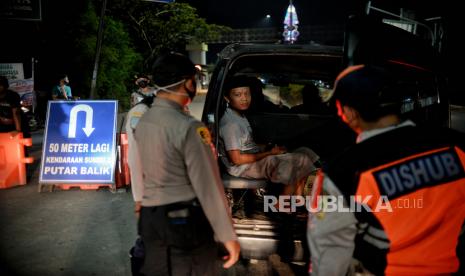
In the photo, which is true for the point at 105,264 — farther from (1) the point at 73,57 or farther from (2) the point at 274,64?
(1) the point at 73,57

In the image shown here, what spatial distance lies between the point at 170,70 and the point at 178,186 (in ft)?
2.08

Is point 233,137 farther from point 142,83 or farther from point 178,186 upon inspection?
point 142,83

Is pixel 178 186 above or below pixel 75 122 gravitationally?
above

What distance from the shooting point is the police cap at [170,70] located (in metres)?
2.26

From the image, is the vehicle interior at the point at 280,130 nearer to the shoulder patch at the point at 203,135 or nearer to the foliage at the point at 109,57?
the shoulder patch at the point at 203,135

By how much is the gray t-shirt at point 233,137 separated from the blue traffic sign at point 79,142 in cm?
273

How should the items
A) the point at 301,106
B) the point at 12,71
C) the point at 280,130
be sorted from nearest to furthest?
the point at 280,130
the point at 301,106
the point at 12,71

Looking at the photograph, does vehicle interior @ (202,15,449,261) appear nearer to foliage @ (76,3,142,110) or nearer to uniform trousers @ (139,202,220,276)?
uniform trousers @ (139,202,220,276)

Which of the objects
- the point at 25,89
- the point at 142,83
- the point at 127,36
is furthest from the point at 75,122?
the point at 127,36

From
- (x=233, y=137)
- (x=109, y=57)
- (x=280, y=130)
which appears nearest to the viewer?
(x=233, y=137)

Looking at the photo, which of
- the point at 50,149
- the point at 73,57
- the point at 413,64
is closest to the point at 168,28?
the point at 73,57

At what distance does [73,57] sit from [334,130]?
14441 mm

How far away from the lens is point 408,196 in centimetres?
161

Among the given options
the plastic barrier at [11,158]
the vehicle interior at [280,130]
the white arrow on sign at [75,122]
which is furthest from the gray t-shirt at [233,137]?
the plastic barrier at [11,158]
